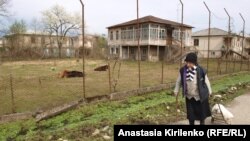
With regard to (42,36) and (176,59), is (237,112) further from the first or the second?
(42,36)

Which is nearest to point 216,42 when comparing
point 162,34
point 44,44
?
point 162,34

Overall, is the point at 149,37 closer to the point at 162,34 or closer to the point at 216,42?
the point at 162,34

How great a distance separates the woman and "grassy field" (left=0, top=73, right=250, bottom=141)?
1.59 m

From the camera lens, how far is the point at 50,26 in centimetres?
7381

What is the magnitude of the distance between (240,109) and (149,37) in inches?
1413

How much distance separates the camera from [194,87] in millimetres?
6457

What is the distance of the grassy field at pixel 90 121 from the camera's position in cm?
733

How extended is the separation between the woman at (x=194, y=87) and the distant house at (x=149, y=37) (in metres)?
36.2

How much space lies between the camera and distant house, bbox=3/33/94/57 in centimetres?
5665

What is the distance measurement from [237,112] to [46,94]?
8.65 m

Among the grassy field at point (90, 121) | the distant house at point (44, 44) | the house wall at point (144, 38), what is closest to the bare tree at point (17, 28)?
the distant house at point (44, 44)

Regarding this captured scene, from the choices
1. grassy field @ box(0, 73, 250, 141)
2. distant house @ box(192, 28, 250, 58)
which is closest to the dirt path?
grassy field @ box(0, 73, 250, 141)

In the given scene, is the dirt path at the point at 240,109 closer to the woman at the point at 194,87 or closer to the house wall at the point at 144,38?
the woman at the point at 194,87

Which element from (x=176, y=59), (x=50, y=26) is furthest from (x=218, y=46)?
(x=50, y=26)
